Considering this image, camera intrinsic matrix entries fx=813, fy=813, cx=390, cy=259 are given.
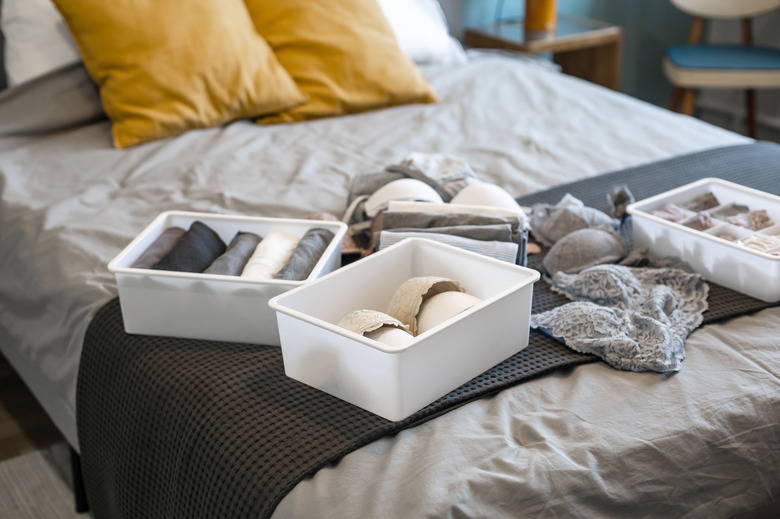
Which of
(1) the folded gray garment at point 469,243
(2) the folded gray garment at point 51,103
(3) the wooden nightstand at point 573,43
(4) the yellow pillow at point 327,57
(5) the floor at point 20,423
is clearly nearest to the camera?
(1) the folded gray garment at point 469,243

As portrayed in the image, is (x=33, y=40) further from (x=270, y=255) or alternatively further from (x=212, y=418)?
(x=212, y=418)

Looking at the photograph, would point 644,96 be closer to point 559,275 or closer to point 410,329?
point 559,275

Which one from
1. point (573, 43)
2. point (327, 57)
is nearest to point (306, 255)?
point (327, 57)

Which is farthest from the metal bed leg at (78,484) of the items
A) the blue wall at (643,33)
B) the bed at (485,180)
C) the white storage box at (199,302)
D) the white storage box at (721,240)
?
the blue wall at (643,33)

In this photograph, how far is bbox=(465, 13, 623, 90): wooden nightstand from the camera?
2.81 meters

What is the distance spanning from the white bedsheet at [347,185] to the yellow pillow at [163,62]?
0.06 metres

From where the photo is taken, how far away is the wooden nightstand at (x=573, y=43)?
281 centimetres

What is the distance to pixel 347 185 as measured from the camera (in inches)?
64.9

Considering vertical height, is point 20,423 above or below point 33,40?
below

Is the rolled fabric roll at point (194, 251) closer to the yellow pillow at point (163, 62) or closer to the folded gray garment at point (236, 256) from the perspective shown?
the folded gray garment at point (236, 256)

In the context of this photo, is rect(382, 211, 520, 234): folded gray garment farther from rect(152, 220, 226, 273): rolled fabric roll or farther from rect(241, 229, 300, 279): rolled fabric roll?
rect(152, 220, 226, 273): rolled fabric roll

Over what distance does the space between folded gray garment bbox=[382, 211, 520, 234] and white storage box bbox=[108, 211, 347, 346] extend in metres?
0.13

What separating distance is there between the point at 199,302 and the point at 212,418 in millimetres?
185

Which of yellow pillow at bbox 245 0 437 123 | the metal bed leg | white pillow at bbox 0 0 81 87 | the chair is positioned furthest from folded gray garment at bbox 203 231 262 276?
the chair
